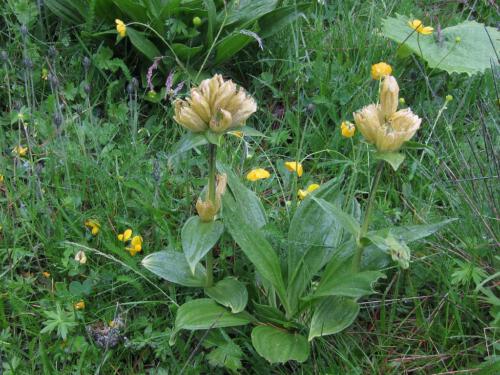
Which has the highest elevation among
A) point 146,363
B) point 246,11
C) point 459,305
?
point 246,11

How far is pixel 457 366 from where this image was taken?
5.73ft

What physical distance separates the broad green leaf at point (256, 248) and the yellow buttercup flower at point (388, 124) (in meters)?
0.43

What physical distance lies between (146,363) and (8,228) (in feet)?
2.22

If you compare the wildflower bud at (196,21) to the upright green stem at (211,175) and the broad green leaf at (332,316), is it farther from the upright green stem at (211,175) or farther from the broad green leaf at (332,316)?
the broad green leaf at (332,316)

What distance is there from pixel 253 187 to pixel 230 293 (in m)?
0.62

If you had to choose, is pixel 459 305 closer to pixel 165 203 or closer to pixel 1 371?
pixel 165 203

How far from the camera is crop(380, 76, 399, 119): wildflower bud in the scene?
1499 millimetres

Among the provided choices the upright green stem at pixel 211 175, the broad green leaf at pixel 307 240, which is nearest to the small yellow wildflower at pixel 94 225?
the upright green stem at pixel 211 175

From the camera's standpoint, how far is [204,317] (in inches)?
67.7

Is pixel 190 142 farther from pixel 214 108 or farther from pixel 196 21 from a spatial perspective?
pixel 196 21

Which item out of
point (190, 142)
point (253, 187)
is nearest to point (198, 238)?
point (190, 142)

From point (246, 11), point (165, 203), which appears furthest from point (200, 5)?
point (165, 203)

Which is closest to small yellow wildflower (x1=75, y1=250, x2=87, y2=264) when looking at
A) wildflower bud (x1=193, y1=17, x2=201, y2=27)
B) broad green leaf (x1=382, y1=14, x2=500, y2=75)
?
wildflower bud (x1=193, y1=17, x2=201, y2=27)

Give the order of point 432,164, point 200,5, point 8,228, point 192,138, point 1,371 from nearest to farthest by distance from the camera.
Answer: point 192,138 → point 1,371 → point 8,228 → point 432,164 → point 200,5
